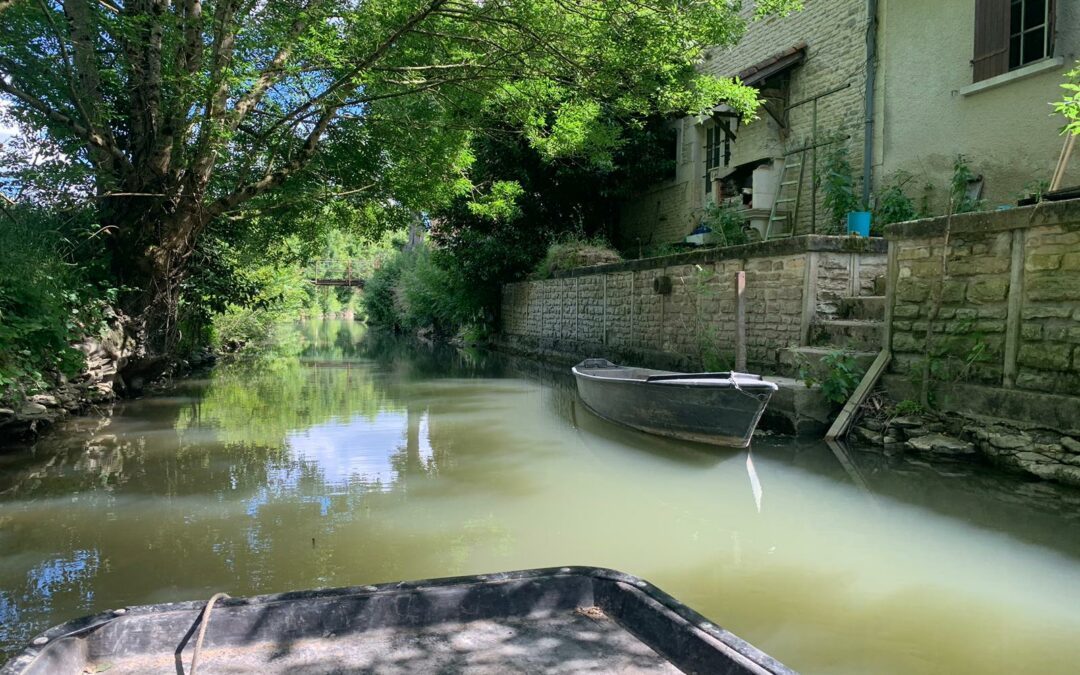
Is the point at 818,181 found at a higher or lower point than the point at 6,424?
higher

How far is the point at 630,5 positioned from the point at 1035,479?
19.7 feet

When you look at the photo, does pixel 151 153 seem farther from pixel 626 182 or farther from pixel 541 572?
pixel 626 182

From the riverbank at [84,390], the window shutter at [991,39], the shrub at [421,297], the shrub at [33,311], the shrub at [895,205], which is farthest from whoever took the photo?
the shrub at [421,297]

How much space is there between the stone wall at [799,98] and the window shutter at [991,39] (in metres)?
2.37

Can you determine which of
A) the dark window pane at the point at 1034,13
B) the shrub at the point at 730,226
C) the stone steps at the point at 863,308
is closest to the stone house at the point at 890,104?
the dark window pane at the point at 1034,13

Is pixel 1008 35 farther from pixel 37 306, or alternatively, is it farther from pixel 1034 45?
pixel 37 306

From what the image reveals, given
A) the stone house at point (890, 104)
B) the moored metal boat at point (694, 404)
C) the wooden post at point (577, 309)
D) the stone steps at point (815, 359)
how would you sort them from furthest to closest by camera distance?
the wooden post at point (577, 309) < the stone house at point (890, 104) < the stone steps at point (815, 359) < the moored metal boat at point (694, 404)

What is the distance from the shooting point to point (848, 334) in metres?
8.60

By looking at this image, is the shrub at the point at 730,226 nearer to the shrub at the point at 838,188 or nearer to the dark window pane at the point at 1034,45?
the shrub at the point at 838,188

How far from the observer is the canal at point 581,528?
11.6 feet

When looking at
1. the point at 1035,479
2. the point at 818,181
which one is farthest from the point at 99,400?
the point at 818,181

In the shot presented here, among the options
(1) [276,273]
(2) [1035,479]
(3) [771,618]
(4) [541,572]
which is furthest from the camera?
(1) [276,273]

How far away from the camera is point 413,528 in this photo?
16.2 ft

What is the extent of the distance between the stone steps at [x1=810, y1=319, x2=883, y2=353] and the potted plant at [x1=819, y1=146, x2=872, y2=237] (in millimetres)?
3115
